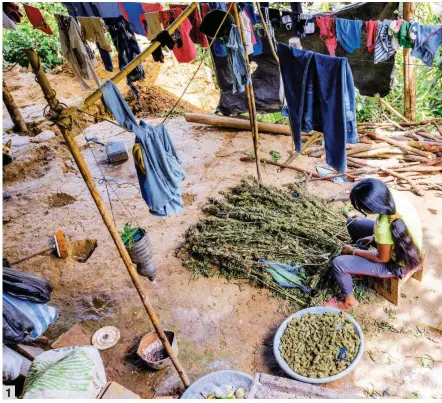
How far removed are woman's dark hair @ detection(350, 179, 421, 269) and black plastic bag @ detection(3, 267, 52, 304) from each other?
3035mm

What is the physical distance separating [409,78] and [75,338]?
7404 millimetres

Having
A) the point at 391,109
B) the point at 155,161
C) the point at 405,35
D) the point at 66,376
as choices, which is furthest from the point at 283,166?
the point at 66,376

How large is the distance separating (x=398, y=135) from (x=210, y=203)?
428 cm

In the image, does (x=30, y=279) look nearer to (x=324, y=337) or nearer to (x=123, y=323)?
(x=123, y=323)

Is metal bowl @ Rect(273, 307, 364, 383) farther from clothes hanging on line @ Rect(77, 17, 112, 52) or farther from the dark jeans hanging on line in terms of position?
clothes hanging on line @ Rect(77, 17, 112, 52)

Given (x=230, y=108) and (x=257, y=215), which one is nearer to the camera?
(x=257, y=215)

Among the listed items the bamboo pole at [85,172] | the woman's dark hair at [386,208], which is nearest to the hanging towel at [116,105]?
the bamboo pole at [85,172]

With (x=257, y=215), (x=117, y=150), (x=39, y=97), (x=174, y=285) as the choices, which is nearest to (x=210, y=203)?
(x=257, y=215)

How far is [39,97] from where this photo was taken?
36.3 feet

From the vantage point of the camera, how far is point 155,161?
3.62 metres

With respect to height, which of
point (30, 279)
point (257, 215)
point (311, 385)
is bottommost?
point (311, 385)

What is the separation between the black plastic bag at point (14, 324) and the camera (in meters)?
2.98

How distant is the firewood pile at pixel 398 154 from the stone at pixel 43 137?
620 cm

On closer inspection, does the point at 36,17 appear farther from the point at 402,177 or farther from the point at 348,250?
the point at 402,177
